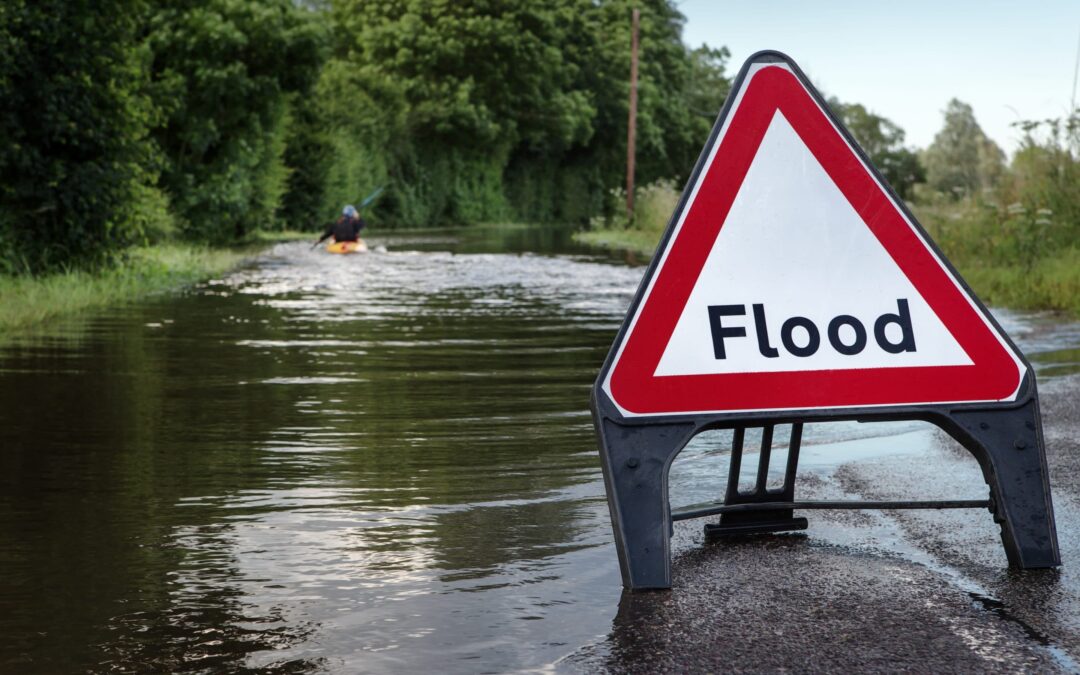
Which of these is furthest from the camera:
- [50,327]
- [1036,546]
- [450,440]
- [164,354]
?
[50,327]

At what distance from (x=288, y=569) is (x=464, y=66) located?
63.0m

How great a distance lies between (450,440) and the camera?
7.22 meters

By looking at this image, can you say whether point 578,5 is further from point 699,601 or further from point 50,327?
point 699,601

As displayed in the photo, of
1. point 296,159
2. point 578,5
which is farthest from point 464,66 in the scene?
point 296,159

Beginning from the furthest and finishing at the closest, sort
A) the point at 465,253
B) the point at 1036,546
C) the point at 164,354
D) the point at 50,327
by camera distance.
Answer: the point at 465,253 < the point at 50,327 < the point at 164,354 < the point at 1036,546

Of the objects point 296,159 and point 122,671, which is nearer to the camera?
point 122,671

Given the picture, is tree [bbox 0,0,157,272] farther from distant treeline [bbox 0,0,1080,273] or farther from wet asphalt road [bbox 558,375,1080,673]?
wet asphalt road [bbox 558,375,1080,673]

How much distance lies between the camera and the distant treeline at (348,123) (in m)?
17.4

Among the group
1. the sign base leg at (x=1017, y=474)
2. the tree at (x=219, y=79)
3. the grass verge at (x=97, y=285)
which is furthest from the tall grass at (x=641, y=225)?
the sign base leg at (x=1017, y=474)

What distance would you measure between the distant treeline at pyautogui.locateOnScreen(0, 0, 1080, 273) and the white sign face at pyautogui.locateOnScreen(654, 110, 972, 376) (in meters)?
12.7

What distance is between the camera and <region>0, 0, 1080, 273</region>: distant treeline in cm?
1739

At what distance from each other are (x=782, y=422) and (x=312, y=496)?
6.93ft

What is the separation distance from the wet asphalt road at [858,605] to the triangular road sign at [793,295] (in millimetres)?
510

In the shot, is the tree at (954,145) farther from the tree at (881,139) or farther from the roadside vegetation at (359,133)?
the roadside vegetation at (359,133)
